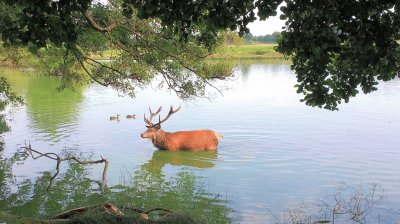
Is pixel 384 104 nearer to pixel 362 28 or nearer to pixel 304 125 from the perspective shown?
pixel 304 125

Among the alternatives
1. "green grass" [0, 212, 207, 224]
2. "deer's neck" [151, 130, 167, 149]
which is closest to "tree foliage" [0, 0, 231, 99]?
"deer's neck" [151, 130, 167, 149]

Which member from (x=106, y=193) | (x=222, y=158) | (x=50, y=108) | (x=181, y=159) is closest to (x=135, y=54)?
(x=106, y=193)

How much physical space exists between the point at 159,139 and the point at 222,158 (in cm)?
267

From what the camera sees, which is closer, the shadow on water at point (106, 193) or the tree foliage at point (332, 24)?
the tree foliage at point (332, 24)

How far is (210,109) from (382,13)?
19781 millimetres

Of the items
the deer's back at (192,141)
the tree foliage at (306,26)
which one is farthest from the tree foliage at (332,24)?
the deer's back at (192,141)

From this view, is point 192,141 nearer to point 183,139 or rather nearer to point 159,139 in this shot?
point 183,139

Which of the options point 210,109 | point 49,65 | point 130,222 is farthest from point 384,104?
point 130,222

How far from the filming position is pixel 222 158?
1416 centimetres

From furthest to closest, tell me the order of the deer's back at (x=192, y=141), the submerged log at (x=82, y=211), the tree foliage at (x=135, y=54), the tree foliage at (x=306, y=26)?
the deer's back at (x=192, y=141), the tree foliage at (x=135, y=54), the submerged log at (x=82, y=211), the tree foliage at (x=306, y=26)

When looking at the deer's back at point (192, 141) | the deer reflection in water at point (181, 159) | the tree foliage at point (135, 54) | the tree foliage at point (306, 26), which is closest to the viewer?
the tree foliage at point (306, 26)

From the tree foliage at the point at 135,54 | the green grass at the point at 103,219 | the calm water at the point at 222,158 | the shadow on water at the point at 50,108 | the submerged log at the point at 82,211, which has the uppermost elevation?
the tree foliage at the point at 135,54

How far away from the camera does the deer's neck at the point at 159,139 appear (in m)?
15.8

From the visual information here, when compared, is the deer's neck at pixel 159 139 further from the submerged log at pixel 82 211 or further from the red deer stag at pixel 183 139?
the submerged log at pixel 82 211
